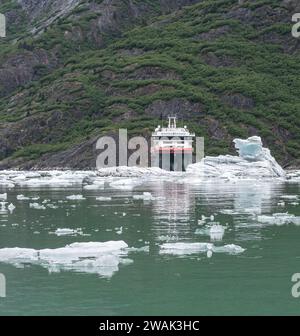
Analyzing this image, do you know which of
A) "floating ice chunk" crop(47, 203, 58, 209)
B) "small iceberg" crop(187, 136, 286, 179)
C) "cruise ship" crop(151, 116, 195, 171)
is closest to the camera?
"floating ice chunk" crop(47, 203, 58, 209)

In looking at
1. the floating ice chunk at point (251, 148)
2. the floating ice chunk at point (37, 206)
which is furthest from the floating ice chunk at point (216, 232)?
the floating ice chunk at point (251, 148)

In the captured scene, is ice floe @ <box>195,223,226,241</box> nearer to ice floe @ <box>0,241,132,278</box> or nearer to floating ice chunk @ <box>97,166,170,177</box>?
ice floe @ <box>0,241,132,278</box>

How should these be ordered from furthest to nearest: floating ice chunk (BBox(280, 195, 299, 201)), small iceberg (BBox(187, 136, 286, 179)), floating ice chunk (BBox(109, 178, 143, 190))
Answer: small iceberg (BBox(187, 136, 286, 179)) < floating ice chunk (BBox(109, 178, 143, 190)) < floating ice chunk (BBox(280, 195, 299, 201))

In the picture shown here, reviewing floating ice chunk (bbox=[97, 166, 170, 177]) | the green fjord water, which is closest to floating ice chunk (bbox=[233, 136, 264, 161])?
floating ice chunk (bbox=[97, 166, 170, 177])

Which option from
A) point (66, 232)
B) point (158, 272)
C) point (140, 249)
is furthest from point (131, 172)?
point (158, 272)

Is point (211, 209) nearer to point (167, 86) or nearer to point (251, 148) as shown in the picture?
point (251, 148)
